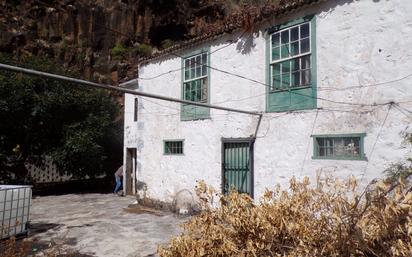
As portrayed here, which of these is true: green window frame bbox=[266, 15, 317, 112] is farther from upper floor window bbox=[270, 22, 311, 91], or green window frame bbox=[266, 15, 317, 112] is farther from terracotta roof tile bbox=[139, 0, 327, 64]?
terracotta roof tile bbox=[139, 0, 327, 64]

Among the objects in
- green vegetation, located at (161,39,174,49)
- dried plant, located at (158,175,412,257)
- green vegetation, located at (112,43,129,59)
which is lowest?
dried plant, located at (158,175,412,257)

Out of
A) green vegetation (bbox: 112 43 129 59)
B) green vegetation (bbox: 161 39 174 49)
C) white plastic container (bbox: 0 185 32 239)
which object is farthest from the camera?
green vegetation (bbox: 161 39 174 49)

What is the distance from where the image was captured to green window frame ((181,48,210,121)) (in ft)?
34.7

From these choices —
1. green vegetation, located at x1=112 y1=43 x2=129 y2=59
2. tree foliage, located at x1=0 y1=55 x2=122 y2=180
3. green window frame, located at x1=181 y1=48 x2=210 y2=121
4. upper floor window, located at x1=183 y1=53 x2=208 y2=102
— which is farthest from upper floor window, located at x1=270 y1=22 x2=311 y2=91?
green vegetation, located at x1=112 y1=43 x2=129 y2=59

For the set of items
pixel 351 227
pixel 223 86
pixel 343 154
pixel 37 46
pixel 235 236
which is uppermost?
pixel 37 46

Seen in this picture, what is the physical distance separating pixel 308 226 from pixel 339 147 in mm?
4296

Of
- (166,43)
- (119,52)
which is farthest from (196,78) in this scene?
(166,43)

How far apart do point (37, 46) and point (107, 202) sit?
1370cm

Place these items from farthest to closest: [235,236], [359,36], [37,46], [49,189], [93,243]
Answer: [37,46] → [49,189] → [93,243] → [359,36] → [235,236]

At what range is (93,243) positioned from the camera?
8242mm

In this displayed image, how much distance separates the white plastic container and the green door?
489cm

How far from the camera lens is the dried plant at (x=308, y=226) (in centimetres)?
287

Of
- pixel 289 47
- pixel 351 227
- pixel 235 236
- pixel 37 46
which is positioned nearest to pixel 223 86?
pixel 289 47

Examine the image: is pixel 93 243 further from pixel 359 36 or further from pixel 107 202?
pixel 359 36
